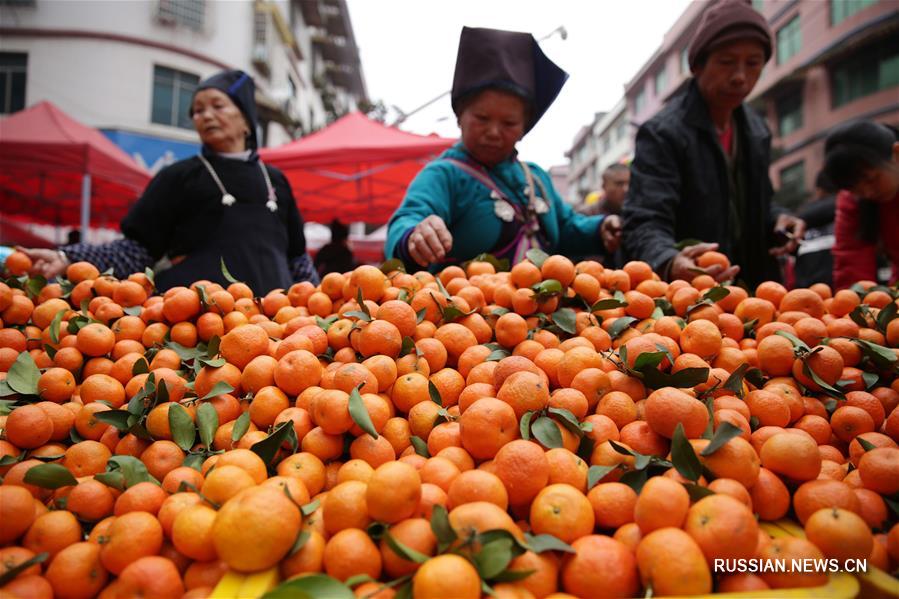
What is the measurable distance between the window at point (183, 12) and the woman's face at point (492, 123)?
55.6ft

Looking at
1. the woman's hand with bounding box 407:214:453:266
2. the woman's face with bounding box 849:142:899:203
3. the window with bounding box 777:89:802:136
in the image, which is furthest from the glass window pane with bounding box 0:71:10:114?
the window with bounding box 777:89:802:136

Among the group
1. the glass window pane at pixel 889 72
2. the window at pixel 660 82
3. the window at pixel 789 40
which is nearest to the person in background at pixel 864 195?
the glass window pane at pixel 889 72

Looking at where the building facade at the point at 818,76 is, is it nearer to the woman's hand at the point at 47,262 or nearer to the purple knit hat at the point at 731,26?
the purple knit hat at the point at 731,26

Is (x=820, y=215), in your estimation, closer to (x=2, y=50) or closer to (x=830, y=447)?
(x=830, y=447)

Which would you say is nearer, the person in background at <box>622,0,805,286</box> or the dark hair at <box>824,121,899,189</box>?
the person in background at <box>622,0,805,286</box>

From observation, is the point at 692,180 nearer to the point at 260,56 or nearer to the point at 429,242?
the point at 429,242

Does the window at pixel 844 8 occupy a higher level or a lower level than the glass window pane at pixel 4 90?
higher

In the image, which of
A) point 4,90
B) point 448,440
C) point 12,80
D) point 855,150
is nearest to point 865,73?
point 855,150

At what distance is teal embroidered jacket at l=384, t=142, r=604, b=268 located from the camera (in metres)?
2.48

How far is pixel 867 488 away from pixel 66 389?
2.08 m

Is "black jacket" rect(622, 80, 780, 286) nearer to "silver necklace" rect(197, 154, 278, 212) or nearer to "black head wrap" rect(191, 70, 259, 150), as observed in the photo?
"silver necklace" rect(197, 154, 278, 212)

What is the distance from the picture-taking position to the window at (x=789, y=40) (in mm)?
22000
